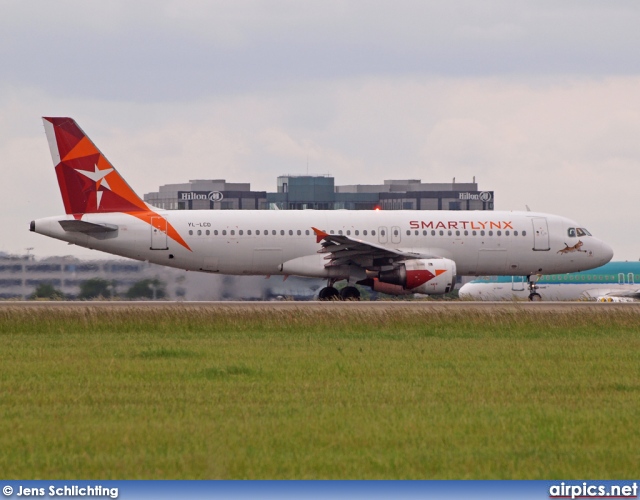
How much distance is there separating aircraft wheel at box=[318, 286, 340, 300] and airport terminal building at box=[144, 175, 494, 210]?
7931 centimetres

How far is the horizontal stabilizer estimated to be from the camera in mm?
40375

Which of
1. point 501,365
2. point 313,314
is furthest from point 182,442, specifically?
point 313,314

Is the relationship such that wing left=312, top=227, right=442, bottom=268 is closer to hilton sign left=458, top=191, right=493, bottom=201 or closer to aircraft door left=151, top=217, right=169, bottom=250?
aircraft door left=151, top=217, right=169, bottom=250

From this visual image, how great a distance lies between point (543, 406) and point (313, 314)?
16107 millimetres

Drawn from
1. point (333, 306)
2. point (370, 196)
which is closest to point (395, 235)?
point (333, 306)

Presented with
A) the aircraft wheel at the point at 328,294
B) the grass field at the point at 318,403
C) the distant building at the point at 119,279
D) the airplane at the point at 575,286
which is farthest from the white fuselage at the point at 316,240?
the grass field at the point at 318,403

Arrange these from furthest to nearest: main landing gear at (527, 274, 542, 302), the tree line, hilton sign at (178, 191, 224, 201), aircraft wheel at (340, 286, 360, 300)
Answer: hilton sign at (178, 191, 224, 201)
main landing gear at (527, 274, 542, 302)
aircraft wheel at (340, 286, 360, 300)
the tree line

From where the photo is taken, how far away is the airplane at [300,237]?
41062 millimetres

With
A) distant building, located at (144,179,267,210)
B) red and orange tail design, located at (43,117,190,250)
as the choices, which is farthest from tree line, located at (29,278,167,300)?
distant building, located at (144,179,267,210)

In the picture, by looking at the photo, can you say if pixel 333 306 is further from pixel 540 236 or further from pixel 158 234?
pixel 540 236

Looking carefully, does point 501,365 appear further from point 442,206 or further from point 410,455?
point 442,206

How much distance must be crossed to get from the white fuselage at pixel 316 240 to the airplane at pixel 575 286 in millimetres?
11504

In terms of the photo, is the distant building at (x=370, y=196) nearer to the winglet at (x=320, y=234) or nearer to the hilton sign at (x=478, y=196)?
the hilton sign at (x=478, y=196)

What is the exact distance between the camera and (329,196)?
12688 centimetres
